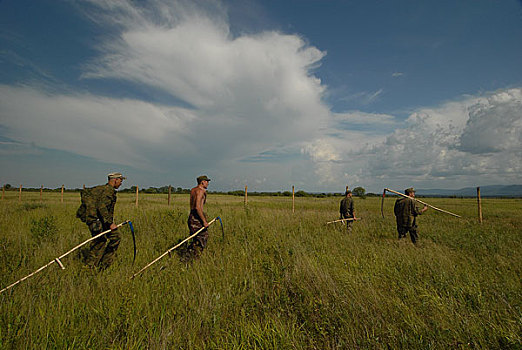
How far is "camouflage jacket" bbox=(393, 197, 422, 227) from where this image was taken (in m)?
8.12

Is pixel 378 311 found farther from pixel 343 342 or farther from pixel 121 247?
pixel 121 247

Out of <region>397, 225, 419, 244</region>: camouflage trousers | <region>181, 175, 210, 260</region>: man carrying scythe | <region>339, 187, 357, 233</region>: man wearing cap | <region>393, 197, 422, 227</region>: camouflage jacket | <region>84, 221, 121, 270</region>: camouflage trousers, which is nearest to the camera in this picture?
<region>84, 221, 121, 270</region>: camouflage trousers

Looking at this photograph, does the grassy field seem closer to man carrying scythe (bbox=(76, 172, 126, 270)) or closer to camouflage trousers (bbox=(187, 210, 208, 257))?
camouflage trousers (bbox=(187, 210, 208, 257))

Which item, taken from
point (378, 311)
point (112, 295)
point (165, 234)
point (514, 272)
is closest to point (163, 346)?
point (112, 295)

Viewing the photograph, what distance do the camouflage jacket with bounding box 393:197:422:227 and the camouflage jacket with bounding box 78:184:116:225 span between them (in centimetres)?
851

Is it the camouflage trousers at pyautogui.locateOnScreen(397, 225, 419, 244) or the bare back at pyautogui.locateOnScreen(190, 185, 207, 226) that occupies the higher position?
the bare back at pyautogui.locateOnScreen(190, 185, 207, 226)

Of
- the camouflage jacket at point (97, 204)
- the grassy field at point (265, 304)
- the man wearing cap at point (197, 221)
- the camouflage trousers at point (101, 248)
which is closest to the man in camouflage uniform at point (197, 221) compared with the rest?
the man wearing cap at point (197, 221)

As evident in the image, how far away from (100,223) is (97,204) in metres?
0.53

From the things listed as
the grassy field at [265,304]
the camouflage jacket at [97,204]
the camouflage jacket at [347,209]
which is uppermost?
the camouflage jacket at [97,204]

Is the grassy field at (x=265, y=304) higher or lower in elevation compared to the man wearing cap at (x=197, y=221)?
lower

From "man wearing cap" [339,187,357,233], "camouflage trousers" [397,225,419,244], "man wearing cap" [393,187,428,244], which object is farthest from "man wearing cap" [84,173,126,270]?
"man wearing cap" [339,187,357,233]

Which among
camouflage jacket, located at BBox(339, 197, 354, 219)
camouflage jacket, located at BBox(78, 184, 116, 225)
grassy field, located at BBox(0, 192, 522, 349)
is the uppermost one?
camouflage jacket, located at BBox(78, 184, 116, 225)

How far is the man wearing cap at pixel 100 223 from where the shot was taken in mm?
5328

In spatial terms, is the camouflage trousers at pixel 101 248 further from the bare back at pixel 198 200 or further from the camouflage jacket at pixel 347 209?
the camouflage jacket at pixel 347 209
